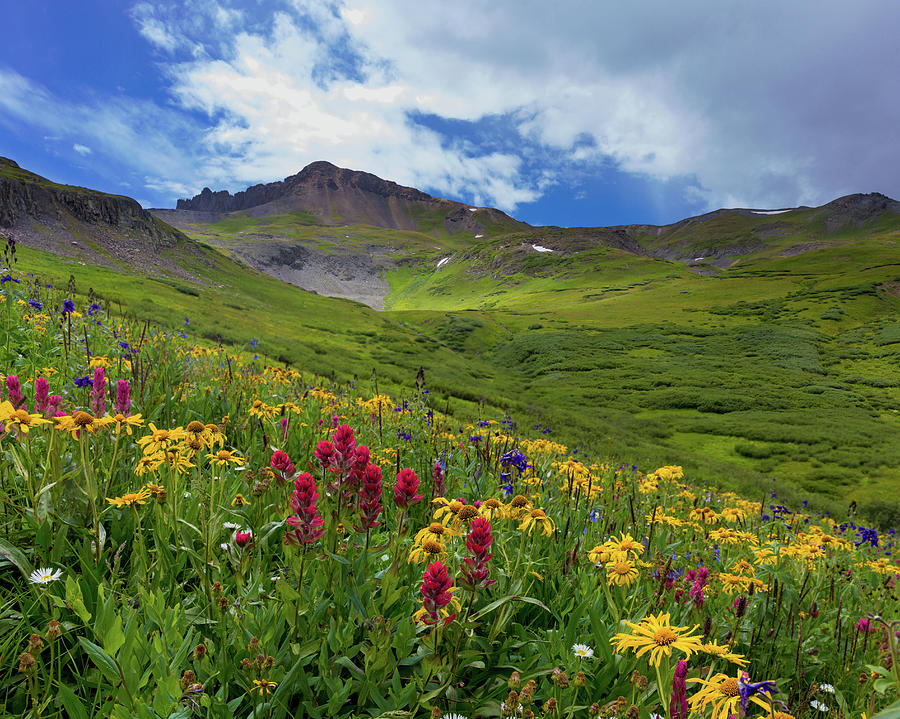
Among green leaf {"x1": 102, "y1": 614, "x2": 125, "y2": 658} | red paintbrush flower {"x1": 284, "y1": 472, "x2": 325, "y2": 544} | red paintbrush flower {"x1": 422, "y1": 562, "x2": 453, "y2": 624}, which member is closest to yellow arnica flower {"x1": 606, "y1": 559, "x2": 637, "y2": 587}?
red paintbrush flower {"x1": 422, "y1": 562, "x2": 453, "y2": 624}

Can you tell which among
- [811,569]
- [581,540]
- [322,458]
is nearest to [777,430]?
[811,569]

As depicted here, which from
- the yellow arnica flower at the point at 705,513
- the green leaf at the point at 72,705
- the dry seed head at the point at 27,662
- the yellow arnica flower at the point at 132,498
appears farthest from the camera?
the yellow arnica flower at the point at 705,513

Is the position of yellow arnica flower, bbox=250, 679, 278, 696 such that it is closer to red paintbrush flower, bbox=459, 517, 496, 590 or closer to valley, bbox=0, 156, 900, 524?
red paintbrush flower, bbox=459, 517, 496, 590

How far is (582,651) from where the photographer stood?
219 cm

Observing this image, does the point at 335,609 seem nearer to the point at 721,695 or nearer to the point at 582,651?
the point at 582,651

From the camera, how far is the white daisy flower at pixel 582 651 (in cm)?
213

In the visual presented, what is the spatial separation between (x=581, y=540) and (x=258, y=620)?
7.82 ft

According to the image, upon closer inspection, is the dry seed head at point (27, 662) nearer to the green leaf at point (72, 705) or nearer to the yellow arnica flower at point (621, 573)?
the green leaf at point (72, 705)

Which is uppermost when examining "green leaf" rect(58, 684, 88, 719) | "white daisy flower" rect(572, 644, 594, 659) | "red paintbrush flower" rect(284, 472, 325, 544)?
"red paintbrush flower" rect(284, 472, 325, 544)

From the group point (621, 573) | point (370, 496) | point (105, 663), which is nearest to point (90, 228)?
point (105, 663)

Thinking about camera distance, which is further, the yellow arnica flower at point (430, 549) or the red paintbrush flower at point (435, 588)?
the yellow arnica flower at point (430, 549)

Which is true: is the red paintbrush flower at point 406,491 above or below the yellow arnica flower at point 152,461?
above

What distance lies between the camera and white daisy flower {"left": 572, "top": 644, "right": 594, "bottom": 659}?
213cm

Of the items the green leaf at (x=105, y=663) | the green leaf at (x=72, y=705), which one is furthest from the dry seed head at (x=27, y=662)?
the green leaf at (x=105, y=663)
